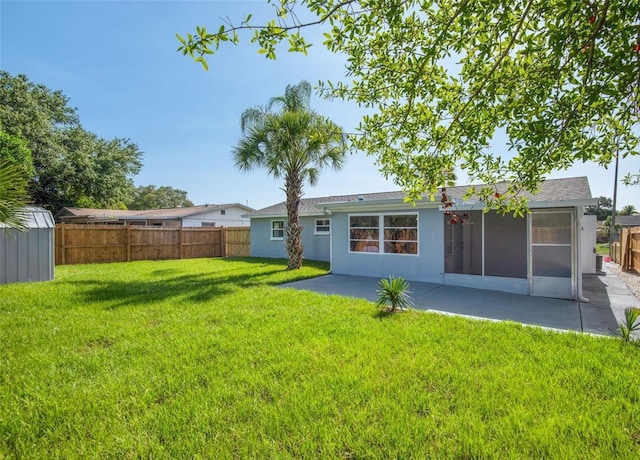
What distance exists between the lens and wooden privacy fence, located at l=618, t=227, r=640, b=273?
44.3 ft

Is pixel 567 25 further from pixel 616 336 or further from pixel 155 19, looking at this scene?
pixel 155 19

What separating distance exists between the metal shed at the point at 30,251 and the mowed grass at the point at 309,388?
4799 mm

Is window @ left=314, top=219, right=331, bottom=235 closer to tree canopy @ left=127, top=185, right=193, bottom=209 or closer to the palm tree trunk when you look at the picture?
the palm tree trunk

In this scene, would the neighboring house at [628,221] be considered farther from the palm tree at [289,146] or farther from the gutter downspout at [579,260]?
the palm tree at [289,146]

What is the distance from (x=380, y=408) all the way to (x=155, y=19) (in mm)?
6966

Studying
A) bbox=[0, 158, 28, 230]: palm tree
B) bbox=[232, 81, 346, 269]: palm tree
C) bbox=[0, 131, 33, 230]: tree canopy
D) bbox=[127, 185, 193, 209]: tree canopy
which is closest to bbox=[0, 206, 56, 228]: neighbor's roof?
bbox=[0, 131, 33, 230]: tree canopy

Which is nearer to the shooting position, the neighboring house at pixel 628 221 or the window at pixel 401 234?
the window at pixel 401 234

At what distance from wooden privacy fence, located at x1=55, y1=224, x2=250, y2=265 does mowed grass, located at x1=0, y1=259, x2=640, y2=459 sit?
Result: 10.7 metres

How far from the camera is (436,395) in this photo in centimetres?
337

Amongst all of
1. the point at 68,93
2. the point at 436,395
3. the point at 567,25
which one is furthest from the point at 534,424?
the point at 68,93

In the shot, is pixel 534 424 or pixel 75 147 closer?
pixel 534 424

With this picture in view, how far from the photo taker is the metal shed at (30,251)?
9.76 m

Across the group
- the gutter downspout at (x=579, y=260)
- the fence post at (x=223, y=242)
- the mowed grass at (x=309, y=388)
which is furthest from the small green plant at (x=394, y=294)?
the fence post at (x=223, y=242)

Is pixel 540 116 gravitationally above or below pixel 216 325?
above
